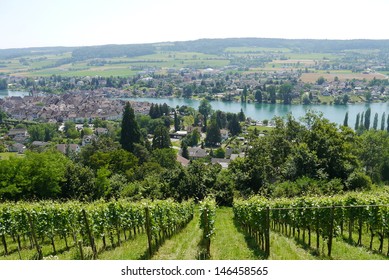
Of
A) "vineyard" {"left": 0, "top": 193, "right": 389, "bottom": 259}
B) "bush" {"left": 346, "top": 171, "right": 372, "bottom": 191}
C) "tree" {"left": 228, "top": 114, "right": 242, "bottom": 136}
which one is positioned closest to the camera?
"vineyard" {"left": 0, "top": 193, "right": 389, "bottom": 259}

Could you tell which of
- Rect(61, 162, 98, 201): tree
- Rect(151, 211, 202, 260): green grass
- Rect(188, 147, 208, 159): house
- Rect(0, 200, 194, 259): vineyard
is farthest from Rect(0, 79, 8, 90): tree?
Rect(151, 211, 202, 260): green grass

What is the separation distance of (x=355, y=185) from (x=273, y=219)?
10.7 meters

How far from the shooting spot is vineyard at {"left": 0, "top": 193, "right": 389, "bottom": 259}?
9.20 meters

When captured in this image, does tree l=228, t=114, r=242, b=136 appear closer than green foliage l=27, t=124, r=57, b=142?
No

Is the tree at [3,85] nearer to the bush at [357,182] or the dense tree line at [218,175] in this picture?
the dense tree line at [218,175]

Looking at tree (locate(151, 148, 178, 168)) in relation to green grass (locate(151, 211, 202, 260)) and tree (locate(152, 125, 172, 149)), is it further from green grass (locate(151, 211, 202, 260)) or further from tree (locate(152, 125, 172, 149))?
green grass (locate(151, 211, 202, 260))

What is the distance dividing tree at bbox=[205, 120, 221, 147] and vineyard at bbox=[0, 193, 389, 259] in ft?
176

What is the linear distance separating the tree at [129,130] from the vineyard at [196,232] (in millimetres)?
27162

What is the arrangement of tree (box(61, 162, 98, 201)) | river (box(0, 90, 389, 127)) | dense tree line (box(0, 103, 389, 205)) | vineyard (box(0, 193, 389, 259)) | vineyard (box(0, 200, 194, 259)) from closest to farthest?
1. vineyard (box(0, 193, 389, 259))
2. vineyard (box(0, 200, 194, 259))
3. dense tree line (box(0, 103, 389, 205))
4. tree (box(61, 162, 98, 201))
5. river (box(0, 90, 389, 127))

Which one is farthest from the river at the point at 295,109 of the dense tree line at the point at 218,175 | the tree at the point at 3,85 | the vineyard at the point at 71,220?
the tree at the point at 3,85

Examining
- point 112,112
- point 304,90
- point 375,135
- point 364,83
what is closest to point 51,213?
point 375,135

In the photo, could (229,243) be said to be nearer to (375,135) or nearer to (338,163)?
(338,163)

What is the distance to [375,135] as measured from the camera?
3525 cm

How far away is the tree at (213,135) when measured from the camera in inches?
2611
